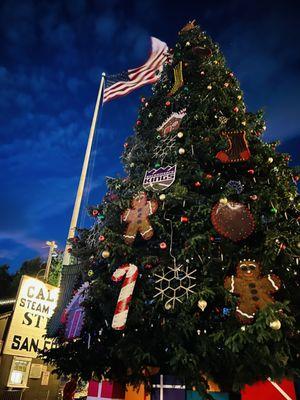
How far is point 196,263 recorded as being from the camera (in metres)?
5.23

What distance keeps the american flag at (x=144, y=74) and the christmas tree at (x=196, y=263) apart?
330cm

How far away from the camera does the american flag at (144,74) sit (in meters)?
10.4

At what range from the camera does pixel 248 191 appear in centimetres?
609

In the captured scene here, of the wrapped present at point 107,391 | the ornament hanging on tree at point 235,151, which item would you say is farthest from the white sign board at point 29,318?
the ornament hanging on tree at point 235,151

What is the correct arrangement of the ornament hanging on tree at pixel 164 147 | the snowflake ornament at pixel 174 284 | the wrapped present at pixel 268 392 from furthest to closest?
the ornament hanging on tree at pixel 164 147 → the snowflake ornament at pixel 174 284 → the wrapped present at pixel 268 392

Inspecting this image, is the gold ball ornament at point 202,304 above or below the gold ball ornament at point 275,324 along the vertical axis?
above

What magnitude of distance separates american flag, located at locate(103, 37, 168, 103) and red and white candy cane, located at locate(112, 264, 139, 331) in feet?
23.1

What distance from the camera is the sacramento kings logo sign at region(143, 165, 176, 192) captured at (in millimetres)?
6297

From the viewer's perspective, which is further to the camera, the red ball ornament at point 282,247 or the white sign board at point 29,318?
the white sign board at point 29,318

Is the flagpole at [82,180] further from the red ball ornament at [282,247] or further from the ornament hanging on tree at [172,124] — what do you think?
the red ball ornament at [282,247]

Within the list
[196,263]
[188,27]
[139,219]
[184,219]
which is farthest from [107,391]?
[188,27]

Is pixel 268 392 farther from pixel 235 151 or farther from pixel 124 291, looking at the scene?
pixel 235 151

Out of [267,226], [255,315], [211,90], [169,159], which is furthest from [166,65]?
[255,315]

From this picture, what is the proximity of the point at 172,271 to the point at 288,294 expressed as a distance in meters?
1.92
